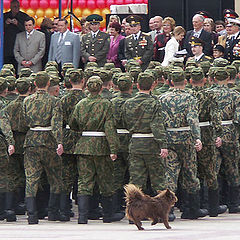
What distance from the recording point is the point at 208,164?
48.1 feet

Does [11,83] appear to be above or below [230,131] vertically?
above

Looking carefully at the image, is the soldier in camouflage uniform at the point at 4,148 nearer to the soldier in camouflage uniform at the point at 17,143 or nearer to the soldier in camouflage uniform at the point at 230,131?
the soldier in camouflage uniform at the point at 17,143

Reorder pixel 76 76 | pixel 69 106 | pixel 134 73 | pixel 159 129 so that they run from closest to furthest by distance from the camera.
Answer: pixel 159 129 → pixel 76 76 → pixel 69 106 → pixel 134 73

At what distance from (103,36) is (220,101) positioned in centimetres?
595

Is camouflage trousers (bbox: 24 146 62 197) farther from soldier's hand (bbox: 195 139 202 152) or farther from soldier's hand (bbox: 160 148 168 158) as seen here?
soldier's hand (bbox: 195 139 202 152)

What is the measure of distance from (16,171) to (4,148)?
74cm

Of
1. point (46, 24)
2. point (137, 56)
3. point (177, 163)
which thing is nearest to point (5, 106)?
point (177, 163)

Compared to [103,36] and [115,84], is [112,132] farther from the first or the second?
[103,36]

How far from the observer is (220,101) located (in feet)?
50.3

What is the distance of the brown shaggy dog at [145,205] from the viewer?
41.6 feet

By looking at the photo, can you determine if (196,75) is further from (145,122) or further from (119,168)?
(119,168)

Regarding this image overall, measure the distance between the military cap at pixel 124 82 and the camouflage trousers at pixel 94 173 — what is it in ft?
3.32

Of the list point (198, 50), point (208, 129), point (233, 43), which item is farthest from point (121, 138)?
point (233, 43)

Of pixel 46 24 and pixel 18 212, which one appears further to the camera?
pixel 46 24
